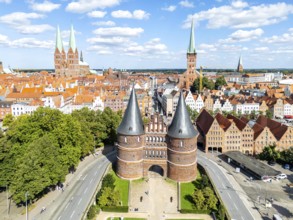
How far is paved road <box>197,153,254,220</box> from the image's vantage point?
45.2 meters

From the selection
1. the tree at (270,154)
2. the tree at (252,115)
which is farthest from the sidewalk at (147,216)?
the tree at (252,115)

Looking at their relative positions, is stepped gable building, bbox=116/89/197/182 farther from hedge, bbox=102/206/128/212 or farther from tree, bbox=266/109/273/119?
tree, bbox=266/109/273/119

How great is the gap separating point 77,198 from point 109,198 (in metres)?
7.11

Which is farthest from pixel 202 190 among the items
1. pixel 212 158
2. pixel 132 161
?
pixel 212 158

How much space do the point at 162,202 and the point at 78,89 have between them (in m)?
101

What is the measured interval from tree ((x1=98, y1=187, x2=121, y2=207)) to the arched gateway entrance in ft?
43.9

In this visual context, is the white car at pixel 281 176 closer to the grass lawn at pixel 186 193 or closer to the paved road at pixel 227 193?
the paved road at pixel 227 193

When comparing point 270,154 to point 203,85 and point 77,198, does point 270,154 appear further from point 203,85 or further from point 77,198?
point 203,85

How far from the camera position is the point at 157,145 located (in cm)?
5706

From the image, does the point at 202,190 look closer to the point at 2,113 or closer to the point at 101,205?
the point at 101,205

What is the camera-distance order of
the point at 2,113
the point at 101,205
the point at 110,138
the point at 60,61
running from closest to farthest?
the point at 101,205
the point at 110,138
the point at 2,113
the point at 60,61

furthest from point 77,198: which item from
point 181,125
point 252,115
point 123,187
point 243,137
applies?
point 252,115

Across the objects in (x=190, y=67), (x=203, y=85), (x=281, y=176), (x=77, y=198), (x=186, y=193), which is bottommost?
(x=77, y=198)

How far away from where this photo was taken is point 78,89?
138625mm
